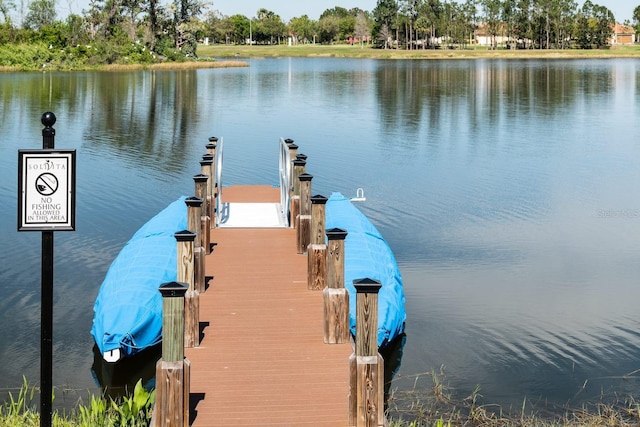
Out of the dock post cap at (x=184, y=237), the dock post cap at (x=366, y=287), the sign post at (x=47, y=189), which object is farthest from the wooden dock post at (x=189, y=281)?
the sign post at (x=47, y=189)

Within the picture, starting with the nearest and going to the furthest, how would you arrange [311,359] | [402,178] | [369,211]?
[311,359]
[369,211]
[402,178]

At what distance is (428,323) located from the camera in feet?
43.3

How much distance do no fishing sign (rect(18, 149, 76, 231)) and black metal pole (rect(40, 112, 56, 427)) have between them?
0.10 meters

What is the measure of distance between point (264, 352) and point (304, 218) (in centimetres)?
428

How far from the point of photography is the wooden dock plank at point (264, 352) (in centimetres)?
793

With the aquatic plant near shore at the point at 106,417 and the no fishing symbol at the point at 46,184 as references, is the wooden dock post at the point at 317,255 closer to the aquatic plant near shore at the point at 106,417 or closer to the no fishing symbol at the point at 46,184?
the aquatic plant near shore at the point at 106,417

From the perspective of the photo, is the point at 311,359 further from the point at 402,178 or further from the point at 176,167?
the point at 176,167

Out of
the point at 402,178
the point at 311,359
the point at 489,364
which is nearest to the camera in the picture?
the point at 311,359

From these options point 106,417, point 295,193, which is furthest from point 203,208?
point 106,417

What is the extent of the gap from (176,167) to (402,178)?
6.59m

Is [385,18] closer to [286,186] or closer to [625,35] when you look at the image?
[625,35]

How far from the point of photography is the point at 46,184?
6.20m

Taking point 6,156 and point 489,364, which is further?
point 6,156

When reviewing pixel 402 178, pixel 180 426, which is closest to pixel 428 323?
pixel 180 426
